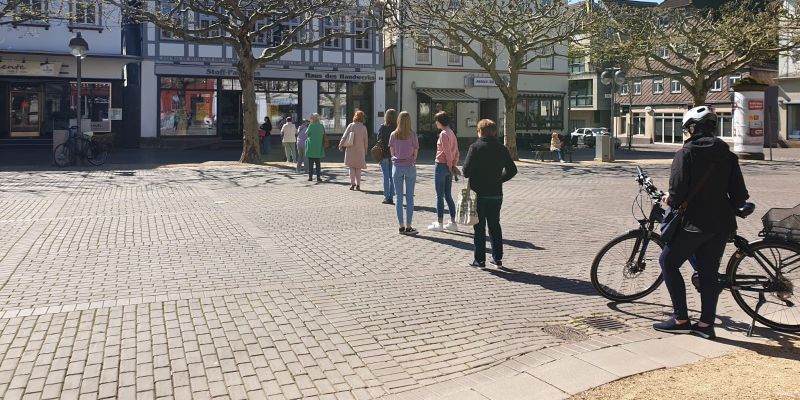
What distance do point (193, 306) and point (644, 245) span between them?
3811mm

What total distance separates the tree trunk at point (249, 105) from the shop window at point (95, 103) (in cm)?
1143

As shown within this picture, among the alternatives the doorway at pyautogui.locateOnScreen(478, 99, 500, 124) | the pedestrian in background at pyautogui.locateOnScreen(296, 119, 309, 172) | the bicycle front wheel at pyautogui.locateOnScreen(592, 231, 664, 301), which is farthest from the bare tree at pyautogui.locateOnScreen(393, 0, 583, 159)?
the bicycle front wheel at pyautogui.locateOnScreen(592, 231, 664, 301)

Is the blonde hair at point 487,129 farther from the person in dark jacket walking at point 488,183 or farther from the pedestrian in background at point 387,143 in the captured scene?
the pedestrian in background at point 387,143

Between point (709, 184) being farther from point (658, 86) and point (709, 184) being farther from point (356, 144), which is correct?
point (658, 86)

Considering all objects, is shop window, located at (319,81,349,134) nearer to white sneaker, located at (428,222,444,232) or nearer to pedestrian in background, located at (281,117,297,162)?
pedestrian in background, located at (281,117,297,162)

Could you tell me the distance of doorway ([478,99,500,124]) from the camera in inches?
1768

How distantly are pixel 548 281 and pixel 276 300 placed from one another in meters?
2.71

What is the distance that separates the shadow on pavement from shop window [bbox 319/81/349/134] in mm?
31403

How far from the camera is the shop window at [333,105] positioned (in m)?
38.6

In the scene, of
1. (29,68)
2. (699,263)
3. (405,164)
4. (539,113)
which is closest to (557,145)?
(539,113)

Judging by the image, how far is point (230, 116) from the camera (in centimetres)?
3656

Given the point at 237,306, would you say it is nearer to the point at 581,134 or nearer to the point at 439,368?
the point at 439,368

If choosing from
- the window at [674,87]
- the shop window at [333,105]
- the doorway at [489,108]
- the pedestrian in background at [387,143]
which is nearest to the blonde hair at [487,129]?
the pedestrian in background at [387,143]

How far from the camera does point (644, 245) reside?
21.1 feet
